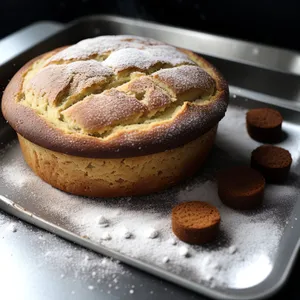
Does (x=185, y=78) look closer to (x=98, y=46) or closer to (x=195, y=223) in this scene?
(x=98, y=46)

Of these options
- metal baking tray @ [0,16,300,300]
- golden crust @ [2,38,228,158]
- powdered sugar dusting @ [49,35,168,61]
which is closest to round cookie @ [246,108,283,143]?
metal baking tray @ [0,16,300,300]

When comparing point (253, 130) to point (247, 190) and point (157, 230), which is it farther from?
point (157, 230)

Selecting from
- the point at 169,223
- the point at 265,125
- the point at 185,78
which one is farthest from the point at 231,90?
the point at 169,223

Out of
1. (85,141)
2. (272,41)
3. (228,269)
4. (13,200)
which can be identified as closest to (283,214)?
(228,269)

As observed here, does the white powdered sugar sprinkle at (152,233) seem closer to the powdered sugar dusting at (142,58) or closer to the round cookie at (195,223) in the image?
the round cookie at (195,223)

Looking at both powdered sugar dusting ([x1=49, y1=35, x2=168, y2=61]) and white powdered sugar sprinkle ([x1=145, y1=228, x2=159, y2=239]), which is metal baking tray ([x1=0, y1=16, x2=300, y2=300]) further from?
powdered sugar dusting ([x1=49, y1=35, x2=168, y2=61])

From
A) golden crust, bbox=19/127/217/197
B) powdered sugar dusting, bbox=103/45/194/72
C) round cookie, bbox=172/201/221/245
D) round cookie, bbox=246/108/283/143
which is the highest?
powdered sugar dusting, bbox=103/45/194/72
